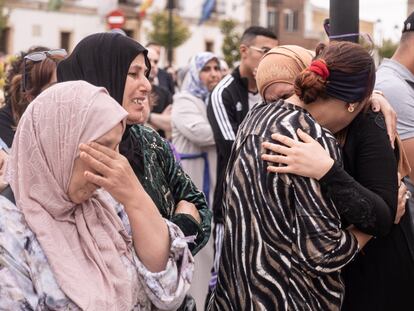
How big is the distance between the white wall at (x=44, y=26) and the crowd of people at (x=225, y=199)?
1446 inches

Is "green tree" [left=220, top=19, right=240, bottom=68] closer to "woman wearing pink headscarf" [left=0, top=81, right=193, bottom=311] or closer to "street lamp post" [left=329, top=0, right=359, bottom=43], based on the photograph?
"street lamp post" [left=329, top=0, right=359, bottom=43]

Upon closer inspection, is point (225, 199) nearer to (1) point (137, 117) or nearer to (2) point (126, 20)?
(1) point (137, 117)

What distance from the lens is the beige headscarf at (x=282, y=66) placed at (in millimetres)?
3318

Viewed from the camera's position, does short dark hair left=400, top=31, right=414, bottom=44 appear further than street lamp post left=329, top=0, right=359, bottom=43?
Yes

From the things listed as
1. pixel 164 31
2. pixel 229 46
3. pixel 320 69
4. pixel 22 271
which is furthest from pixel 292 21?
pixel 22 271

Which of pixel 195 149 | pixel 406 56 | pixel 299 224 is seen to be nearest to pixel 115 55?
pixel 299 224

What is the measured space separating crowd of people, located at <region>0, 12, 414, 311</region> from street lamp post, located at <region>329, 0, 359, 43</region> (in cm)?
25

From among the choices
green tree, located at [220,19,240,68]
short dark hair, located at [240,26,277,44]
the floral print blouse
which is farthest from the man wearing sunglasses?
green tree, located at [220,19,240,68]

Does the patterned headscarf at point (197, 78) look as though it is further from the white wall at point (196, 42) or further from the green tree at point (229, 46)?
the white wall at point (196, 42)

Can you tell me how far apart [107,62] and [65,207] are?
32.2 inches

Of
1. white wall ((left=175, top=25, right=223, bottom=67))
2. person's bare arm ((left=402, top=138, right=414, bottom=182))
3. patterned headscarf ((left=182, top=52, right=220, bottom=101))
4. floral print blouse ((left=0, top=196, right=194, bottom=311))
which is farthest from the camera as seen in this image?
white wall ((left=175, top=25, right=223, bottom=67))

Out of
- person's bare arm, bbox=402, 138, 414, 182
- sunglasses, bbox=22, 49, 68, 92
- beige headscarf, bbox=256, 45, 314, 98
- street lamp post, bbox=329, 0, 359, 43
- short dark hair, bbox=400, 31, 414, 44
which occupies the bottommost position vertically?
person's bare arm, bbox=402, 138, 414, 182

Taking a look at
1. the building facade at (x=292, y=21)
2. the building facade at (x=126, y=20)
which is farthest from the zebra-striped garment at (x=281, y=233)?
the building facade at (x=292, y=21)

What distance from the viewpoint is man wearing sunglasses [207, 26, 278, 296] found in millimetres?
6090
